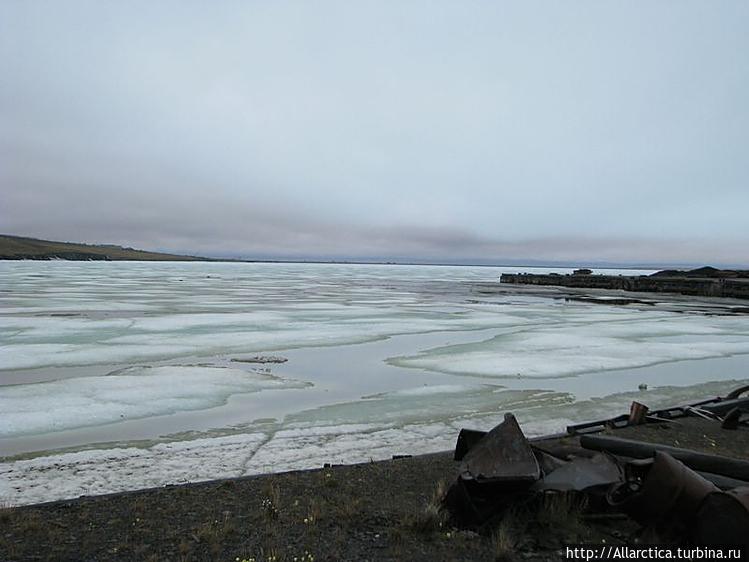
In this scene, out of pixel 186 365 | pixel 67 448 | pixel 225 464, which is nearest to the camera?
pixel 225 464

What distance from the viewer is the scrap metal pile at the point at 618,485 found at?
9.63 ft

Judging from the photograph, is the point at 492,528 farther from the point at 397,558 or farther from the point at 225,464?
the point at 225,464

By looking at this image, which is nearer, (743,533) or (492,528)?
(743,533)

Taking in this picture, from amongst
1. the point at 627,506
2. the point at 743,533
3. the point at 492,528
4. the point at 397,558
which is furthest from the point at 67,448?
the point at 743,533

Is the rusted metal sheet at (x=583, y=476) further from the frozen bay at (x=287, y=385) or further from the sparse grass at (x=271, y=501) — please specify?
the frozen bay at (x=287, y=385)

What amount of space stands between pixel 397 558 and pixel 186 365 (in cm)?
737

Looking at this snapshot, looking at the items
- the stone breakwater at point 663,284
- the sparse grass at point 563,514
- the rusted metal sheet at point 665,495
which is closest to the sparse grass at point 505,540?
the sparse grass at point 563,514

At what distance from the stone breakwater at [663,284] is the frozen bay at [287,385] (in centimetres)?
2293

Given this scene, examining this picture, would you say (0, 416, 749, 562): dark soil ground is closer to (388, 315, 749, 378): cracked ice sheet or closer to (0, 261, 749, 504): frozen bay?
(0, 261, 749, 504): frozen bay

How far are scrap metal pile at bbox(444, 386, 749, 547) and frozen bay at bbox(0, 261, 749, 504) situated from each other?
1.72 m

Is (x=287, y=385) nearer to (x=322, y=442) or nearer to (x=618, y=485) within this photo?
(x=322, y=442)

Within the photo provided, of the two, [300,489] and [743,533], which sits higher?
[743,533]

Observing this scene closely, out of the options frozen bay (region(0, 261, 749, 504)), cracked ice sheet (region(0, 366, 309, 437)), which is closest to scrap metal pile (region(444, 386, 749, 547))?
frozen bay (region(0, 261, 749, 504))

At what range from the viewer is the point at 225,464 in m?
4.83
